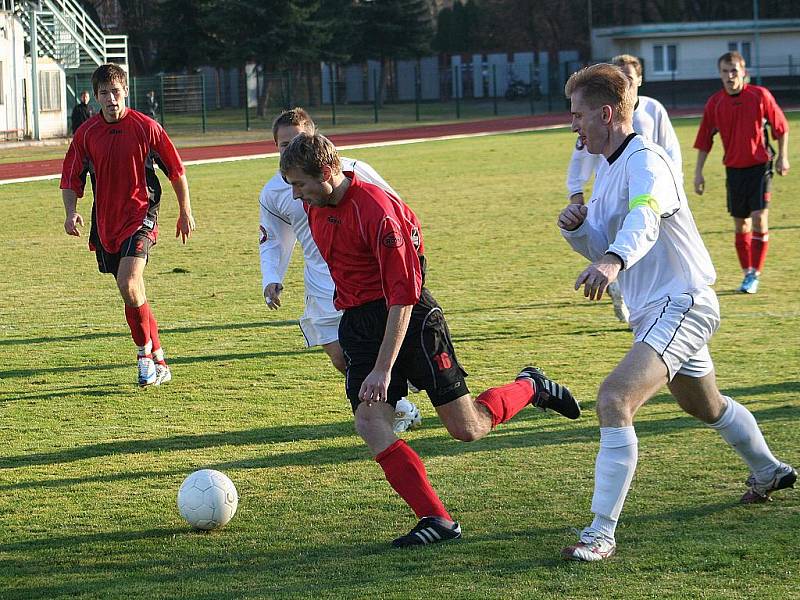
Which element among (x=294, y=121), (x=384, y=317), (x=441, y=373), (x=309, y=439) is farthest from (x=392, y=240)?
(x=309, y=439)

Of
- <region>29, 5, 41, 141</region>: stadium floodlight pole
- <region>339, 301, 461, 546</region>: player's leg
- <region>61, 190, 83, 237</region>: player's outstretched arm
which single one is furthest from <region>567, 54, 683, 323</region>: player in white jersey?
<region>29, 5, 41, 141</region>: stadium floodlight pole

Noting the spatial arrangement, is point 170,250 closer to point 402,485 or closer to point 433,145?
point 402,485

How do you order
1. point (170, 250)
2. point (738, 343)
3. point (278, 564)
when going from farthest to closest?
1. point (170, 250)
2. point (738, 343)
3. point (278, 564)

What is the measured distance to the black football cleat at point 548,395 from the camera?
564cm

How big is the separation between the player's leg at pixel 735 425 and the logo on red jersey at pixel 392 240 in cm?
126

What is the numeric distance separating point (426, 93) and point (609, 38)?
1103cm

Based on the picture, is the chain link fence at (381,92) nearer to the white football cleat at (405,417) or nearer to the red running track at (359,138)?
the red running track at (359,138)

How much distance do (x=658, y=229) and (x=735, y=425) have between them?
1.03 meters

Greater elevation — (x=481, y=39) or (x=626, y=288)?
(x=481, y=39)

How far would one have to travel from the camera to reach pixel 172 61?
5472 cm

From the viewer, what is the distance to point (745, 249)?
10.9 meters

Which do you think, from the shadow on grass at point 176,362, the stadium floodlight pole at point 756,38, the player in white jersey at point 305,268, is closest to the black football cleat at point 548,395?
the player in white jersey at point 305,268

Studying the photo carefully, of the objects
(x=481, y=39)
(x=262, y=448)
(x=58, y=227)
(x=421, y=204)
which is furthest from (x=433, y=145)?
(x=481, y=39)

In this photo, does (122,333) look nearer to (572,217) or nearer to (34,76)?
(572,217)
